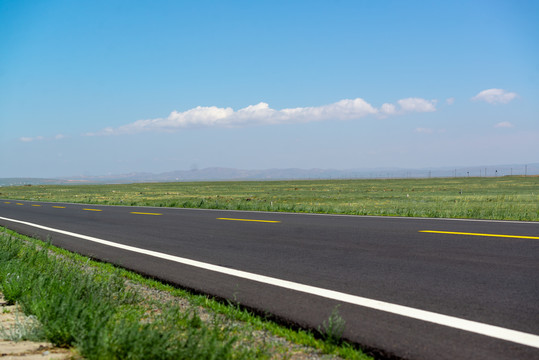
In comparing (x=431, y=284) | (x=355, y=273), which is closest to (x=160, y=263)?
(x=355, y=273)

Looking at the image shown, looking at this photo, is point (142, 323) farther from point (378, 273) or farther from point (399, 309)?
point (378, 273)

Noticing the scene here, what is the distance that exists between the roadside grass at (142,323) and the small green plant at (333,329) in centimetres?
3

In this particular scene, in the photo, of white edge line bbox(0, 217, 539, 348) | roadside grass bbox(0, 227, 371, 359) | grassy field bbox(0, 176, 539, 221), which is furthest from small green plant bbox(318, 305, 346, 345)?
grassy field bbox(0, 176, 539, 221)

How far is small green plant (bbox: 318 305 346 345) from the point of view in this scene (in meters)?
3.88

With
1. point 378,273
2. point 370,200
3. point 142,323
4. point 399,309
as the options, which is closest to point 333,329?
point 399,309

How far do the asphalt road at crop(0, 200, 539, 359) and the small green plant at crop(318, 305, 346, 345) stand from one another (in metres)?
0.07

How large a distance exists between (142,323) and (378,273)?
3313mm

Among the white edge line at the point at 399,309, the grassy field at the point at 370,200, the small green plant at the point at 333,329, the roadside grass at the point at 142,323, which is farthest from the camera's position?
the grassy field at the point at 370,200

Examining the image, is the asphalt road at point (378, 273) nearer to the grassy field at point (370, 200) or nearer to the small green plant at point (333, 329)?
the small green plant at point (333, 329)

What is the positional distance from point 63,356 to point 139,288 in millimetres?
2316

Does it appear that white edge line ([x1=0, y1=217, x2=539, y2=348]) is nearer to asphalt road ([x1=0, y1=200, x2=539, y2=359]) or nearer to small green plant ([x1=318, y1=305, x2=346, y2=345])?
asphalt road ([x1=0, y1=200, x2=539, y2=359])

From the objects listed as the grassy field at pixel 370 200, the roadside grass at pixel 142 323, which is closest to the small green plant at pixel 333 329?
the roadside grass at pixel 142 323

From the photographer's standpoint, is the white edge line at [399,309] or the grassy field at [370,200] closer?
the white edge line at [399,309]

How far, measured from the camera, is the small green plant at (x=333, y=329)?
3.88 metres
